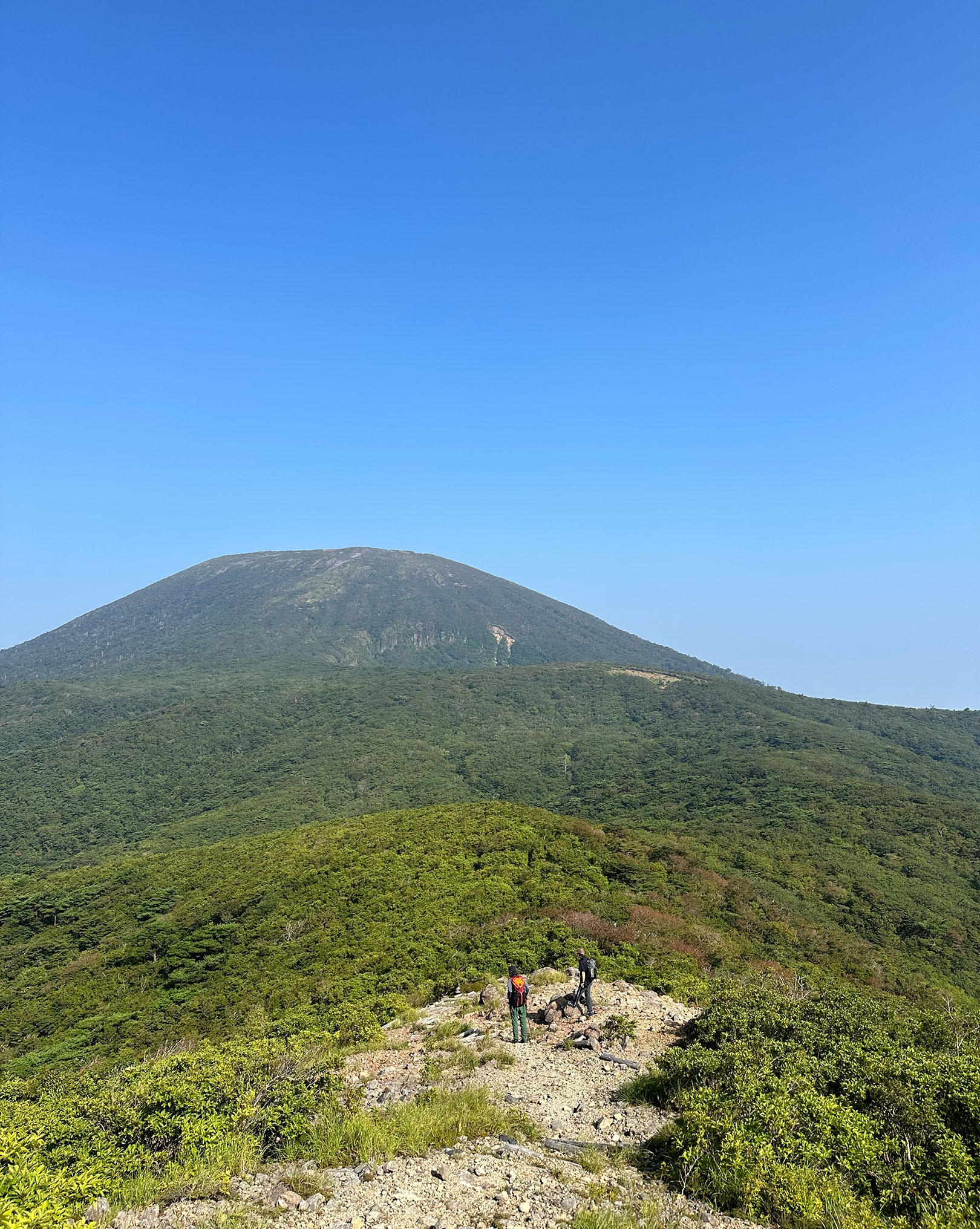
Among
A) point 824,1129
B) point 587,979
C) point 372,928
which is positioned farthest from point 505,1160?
point 372,928

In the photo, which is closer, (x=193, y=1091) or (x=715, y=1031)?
(x=193, y=1091)

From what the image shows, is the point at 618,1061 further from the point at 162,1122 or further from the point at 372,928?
the point at 372,928

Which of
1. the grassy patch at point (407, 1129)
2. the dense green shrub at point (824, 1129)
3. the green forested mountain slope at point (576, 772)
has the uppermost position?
the dense green shrub at point (824, 1129)

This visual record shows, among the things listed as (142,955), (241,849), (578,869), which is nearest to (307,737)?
(241,849)

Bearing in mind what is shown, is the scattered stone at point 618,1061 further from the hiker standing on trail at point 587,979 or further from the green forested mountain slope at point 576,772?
the green forested mountain slope at point 576,772

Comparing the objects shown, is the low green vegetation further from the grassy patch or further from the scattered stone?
the scattered stone

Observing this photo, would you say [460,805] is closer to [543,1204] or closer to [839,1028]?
[839,1028]

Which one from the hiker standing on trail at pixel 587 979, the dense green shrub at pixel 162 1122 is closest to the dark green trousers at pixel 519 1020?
the hiker standing on trail at pixel 587 979
